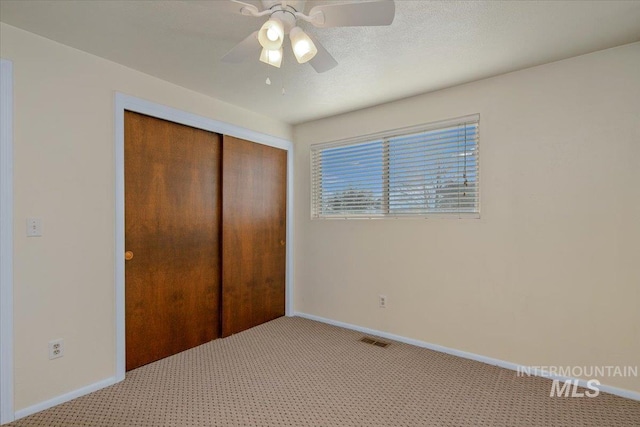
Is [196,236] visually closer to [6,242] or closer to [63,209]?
[63,209]

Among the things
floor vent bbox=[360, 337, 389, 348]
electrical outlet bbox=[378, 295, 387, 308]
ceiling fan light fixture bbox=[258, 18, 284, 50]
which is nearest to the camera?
ceiling fan light fixture bbox=[258, 18, 284, 50]

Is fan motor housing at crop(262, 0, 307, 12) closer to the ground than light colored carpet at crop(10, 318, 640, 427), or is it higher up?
higher up

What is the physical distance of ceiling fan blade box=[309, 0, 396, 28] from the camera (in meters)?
1.32

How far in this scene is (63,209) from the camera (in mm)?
2107

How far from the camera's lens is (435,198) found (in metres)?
2.92

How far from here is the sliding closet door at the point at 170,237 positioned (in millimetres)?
2510

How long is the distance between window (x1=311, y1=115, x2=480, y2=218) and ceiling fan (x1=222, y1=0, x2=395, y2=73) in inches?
64.7

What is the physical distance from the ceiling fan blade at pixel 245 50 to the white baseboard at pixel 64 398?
2.36 meters

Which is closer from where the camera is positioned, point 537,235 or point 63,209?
point 63,209

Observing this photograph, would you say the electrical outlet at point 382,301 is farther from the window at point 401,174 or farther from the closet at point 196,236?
the closet at point 196,236

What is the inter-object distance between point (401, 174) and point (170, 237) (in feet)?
7.24

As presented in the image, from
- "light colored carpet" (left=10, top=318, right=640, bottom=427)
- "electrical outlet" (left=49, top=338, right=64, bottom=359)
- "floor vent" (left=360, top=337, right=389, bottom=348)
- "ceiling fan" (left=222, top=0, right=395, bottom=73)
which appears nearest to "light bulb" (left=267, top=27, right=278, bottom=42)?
"ceiling fan" (left=222, top=0, right=395, bottom=73)

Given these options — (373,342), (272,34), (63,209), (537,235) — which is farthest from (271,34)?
(373,342)

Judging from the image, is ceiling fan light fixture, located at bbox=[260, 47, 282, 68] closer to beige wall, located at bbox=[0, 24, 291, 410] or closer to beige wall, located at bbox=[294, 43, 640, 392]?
beige wall, located at bbox=[0, 24, 291, 410]
